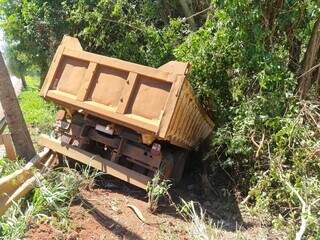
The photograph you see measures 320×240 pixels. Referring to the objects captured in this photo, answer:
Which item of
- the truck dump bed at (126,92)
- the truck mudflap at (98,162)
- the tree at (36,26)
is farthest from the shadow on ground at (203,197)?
the tree at (36,26)

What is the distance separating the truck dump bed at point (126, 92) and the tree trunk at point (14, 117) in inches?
18.8

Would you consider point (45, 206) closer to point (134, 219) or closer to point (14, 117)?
point (134, 219)

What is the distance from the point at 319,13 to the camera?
611 cm

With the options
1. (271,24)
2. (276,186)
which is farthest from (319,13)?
(276,186)

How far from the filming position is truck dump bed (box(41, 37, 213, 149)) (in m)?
5.87

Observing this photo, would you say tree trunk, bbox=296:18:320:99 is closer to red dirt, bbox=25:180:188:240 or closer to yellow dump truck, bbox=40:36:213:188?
yellow dump truck, bbox=40:36:213:188

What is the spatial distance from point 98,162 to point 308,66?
3398 millimetres

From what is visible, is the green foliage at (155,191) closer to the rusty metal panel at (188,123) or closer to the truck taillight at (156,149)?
the truck taillight at (156,149)

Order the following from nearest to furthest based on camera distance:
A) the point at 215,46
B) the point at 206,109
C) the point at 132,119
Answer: the point at 132,119, the point at 215,46, the point at 206,109

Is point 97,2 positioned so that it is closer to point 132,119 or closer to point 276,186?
point 132,119

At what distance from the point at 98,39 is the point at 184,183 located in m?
3.82

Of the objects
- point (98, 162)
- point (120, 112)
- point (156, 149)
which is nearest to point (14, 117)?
point (98, 162)

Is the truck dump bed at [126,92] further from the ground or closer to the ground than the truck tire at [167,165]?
further from the ground

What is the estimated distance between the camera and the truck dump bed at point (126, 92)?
19.2 ft
